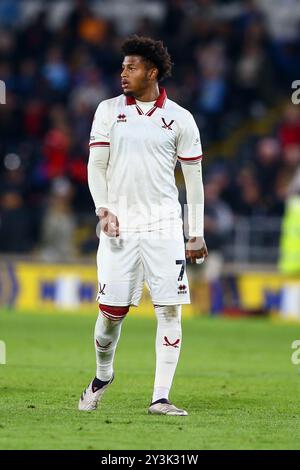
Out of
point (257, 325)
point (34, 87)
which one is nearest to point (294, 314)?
point (257, 325)

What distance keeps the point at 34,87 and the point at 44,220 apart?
406 cm

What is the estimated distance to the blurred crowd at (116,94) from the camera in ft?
69.0

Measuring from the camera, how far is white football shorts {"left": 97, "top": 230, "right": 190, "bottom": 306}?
8.55 metres

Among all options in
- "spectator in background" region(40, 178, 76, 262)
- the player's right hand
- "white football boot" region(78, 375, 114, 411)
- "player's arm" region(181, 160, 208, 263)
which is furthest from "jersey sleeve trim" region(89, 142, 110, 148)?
"spectator in background" region(40, 178, 76, 262)

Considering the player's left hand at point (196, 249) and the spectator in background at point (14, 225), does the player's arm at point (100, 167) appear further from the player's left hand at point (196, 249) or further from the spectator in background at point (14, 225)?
the spectator in background at point (14, 225)

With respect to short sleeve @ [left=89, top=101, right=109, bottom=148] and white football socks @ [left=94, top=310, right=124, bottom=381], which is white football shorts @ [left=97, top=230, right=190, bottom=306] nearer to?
white football socks @ [left=94, top=310, right=124, bottom=381]

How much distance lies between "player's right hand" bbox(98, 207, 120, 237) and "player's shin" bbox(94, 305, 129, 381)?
0.52 metres

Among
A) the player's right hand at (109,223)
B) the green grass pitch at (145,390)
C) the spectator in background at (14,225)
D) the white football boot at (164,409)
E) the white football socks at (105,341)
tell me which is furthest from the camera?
the spectator in background at (14,225)

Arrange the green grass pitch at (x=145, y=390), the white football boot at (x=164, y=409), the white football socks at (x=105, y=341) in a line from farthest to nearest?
the white football socks at (x=105, y=341) < the white football boot at (x=164, y=409) < the green grass pitch at (x=145, y=390)

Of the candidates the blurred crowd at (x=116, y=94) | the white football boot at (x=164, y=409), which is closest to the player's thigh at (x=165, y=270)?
the white football boot at (x=164, y=409)

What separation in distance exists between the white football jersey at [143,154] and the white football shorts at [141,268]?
0.11m
